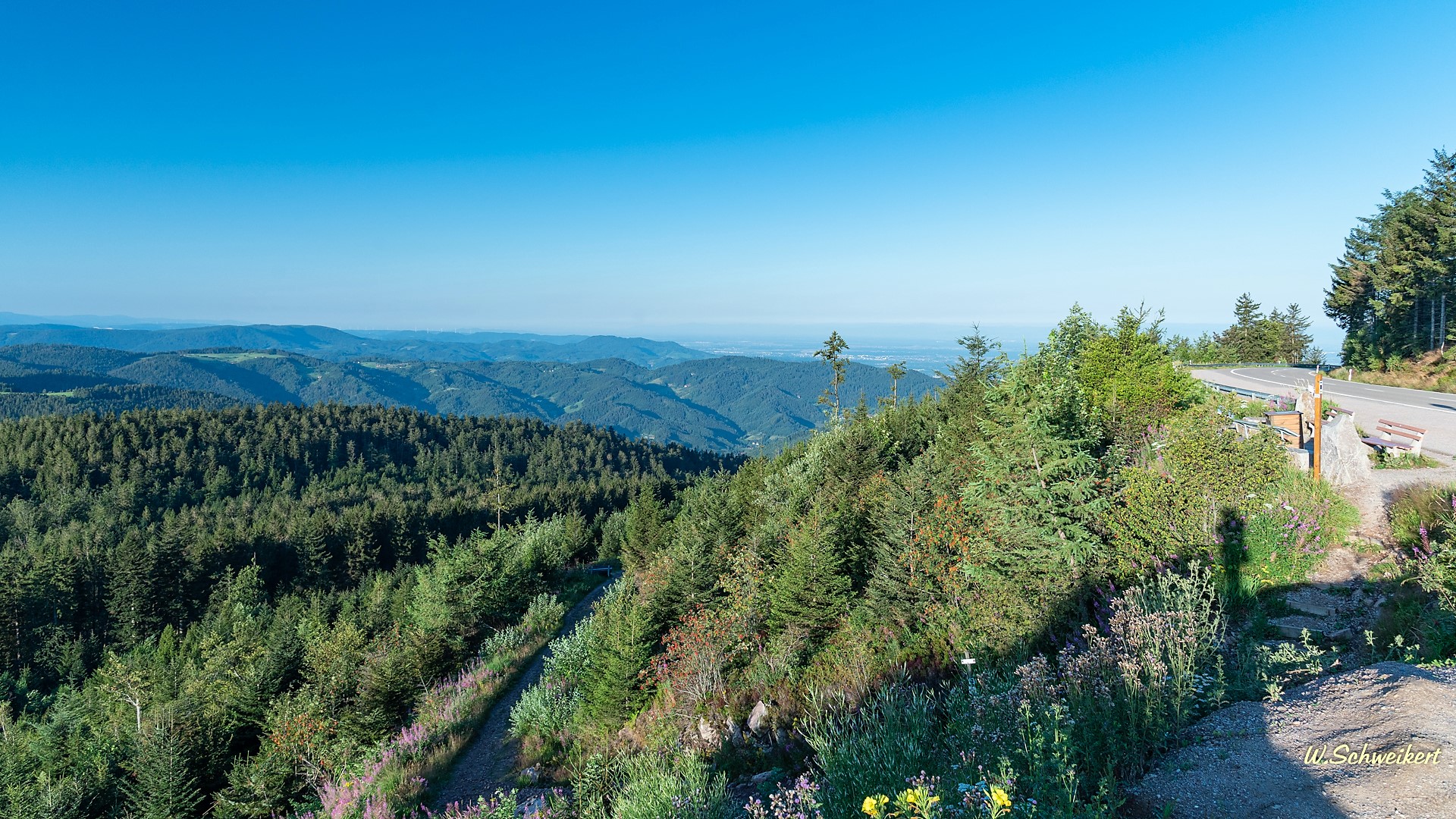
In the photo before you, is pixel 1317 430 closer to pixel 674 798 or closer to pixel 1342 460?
pixel 1342 460

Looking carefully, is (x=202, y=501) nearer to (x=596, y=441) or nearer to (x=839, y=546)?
(x=596, y=441)

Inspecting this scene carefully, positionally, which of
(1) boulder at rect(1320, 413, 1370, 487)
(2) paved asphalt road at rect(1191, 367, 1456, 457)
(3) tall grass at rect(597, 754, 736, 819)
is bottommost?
(3) tall grass at rect(597, 754, 736, 819)

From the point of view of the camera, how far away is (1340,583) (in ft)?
27.7

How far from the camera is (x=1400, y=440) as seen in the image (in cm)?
1289

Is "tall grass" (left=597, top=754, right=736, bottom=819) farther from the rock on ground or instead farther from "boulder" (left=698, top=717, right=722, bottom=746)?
"boulder" (left=698, top=717, right=722, bottom=746)

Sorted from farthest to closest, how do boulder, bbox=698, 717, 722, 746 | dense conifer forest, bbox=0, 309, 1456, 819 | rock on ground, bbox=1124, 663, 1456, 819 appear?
boulder, bbox=698, 717, 722, 746 → dense conifer forest, bbox=0, 309, 1456, 819 → rock on ground, bbox=1124, 663, 1456, 819

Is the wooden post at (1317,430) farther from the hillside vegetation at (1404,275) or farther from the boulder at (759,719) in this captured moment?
the hillside vegetation at (1404,275)

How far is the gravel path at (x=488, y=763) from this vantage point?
11.7 metres

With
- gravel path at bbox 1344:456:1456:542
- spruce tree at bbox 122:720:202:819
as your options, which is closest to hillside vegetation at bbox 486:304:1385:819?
gravel path at bbox 1344:456:1456:542

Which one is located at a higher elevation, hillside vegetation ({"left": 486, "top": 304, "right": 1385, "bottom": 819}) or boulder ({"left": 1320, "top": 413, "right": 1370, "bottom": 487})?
boulder ({"left": 1320, "top": 413, "right": 1370, "bottom": 487})

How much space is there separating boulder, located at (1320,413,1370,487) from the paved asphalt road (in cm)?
330

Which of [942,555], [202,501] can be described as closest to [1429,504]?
[942,555]

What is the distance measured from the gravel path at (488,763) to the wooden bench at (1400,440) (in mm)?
18607

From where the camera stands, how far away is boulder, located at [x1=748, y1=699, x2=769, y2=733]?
9894mm
